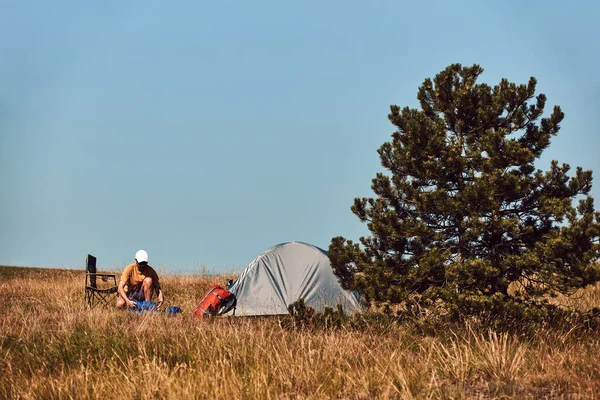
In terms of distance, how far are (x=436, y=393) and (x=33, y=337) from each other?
6.07 metres

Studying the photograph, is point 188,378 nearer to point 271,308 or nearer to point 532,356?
point 532,356

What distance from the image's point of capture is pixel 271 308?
14.7 m

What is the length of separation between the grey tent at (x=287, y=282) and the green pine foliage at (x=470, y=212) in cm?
443

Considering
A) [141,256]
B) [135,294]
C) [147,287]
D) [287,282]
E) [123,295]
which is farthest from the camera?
[287,282]

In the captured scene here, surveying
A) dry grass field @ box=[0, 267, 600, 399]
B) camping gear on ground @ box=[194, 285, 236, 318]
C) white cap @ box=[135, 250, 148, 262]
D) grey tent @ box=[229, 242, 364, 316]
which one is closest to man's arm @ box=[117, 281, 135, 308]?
white cap @ box=[135, 250, 148, 262]

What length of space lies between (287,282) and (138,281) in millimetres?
3500

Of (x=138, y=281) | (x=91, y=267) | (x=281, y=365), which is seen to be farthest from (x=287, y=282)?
(x=281, y=365)

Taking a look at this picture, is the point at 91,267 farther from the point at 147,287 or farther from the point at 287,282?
the point at 287,282

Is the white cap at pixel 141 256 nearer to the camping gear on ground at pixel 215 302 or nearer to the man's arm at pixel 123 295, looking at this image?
the man's arm at pixel 123 295

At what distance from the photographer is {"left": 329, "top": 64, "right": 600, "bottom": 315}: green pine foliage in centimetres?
928

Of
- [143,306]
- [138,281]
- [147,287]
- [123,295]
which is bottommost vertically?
[143,306]

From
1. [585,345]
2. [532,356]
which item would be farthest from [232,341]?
[585,345]

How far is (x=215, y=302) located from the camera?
1401 cm

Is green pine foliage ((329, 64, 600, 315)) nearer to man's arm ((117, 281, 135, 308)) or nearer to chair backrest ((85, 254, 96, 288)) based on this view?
man's arm ((117, 281, 135, 308))
